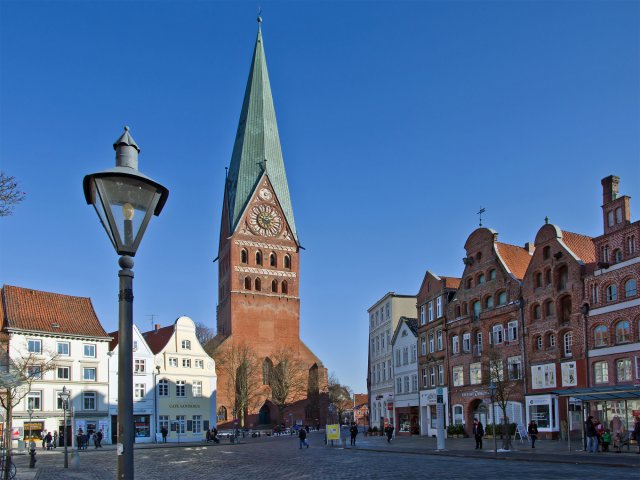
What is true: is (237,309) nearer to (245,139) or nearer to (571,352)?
(245,139)

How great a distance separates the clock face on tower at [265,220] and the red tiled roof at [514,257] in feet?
173

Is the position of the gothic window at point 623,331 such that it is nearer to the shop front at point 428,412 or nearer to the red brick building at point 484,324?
the red brick building at point 484,324

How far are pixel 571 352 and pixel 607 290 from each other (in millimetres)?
5180

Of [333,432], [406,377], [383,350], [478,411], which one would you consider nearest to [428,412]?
[406,377]

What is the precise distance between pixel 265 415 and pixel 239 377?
961 cm

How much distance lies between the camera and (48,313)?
64.9 m

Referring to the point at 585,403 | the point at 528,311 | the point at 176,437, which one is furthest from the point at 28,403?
the point at 585,403

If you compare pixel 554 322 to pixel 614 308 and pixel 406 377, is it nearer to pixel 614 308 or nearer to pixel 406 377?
pixel 614 308

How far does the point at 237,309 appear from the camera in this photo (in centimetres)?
9775

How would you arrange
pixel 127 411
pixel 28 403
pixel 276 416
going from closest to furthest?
pixel 127 411 → pixel 28 403 → pixel 276 416

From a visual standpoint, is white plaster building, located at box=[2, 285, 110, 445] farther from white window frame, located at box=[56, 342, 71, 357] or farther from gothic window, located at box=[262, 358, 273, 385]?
gothic window, located at box=[262, 358, 273, 385]

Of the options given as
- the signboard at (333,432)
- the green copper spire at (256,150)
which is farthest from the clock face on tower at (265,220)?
the signboard at (333,432)

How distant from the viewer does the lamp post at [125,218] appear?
6.01 m

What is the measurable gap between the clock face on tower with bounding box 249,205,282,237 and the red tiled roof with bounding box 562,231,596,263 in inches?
2358
